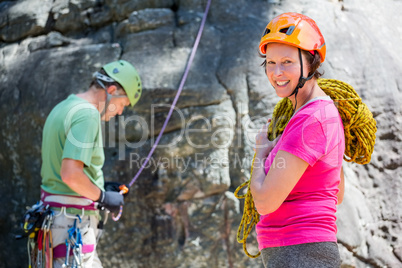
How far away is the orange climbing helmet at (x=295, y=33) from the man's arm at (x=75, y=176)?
144 cm

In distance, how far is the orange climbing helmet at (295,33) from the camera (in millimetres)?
2049

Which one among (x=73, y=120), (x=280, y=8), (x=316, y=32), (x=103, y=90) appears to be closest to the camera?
(x=316, y=32)

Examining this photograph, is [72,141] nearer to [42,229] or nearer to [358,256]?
[42,229]

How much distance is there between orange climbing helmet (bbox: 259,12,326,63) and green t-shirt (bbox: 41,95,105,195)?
1.33m

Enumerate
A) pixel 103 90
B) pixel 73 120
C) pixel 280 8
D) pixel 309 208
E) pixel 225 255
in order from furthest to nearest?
pixel 280 8 → pixel 225 255 → pixel 103 90 → pixel 73 120 → pixel 309 208

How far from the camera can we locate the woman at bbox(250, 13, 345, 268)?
1.93m

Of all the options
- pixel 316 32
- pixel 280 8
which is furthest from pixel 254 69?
pixel 316 32

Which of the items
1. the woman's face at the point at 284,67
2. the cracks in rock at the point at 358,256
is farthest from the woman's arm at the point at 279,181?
the cracks in rock at the point at 358,256

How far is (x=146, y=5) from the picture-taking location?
498 centimetres

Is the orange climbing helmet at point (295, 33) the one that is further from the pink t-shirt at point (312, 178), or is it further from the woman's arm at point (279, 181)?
the woman's arm at point (279, 181)

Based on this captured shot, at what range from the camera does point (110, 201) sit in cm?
317

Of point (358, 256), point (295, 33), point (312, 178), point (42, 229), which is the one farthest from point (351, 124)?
point (358, 256)

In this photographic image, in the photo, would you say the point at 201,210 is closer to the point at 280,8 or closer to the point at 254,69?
the point at 254,69

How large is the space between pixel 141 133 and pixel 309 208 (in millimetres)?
2660
